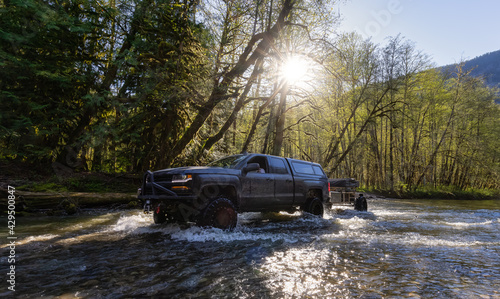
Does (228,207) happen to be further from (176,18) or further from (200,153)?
(176,18)

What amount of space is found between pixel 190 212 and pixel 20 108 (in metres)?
11.3

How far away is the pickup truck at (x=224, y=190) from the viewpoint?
233 inches

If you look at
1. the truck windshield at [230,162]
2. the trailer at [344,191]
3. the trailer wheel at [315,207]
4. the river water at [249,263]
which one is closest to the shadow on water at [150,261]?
the river water at [249,263]

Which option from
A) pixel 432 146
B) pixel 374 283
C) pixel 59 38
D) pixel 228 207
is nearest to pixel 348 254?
pixel 374 283

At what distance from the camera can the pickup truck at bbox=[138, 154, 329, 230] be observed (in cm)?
593

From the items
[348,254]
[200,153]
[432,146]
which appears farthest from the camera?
[432,146]

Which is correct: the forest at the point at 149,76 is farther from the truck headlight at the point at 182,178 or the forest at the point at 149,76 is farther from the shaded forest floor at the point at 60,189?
the truck headlight at the point at 182,178

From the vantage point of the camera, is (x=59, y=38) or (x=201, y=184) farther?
(x=59, y=38)

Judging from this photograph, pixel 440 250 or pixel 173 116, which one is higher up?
pixel 173 116

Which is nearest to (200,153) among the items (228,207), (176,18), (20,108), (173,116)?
(173,116)

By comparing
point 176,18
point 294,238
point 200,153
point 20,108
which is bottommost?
point 294,238

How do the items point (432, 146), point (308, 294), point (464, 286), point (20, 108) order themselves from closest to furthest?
point (308, 294)
point (464, 286)
point (20, 108)
point (432, 146)

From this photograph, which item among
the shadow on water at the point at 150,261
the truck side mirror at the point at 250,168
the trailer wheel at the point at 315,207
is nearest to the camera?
the shadow on water at the point at 150,261

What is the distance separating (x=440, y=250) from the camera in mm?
5309
